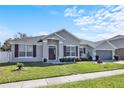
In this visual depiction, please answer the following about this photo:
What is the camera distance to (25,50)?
938 inches

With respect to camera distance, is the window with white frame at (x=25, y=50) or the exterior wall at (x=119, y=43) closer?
the window with white frame at (x=25, y=50)

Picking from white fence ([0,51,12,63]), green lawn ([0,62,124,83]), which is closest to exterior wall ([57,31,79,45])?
white fence ([0,51,12,63])

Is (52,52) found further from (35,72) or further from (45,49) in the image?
(35,72)

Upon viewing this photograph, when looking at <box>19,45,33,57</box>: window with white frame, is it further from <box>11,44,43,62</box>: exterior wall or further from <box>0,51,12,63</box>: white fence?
<box>0,51,12,63</box>: white fence

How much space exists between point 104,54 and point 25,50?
16625mm

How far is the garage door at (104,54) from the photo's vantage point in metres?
33.3

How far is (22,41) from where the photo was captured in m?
23.7

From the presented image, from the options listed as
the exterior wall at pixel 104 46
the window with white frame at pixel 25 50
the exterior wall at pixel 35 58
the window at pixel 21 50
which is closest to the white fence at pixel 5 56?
the exterior wall at pixel 35 58

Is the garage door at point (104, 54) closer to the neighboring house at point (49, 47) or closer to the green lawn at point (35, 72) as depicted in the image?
the neighboring house at point (49, 47)

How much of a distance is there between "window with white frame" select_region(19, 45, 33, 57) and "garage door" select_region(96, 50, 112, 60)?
46.3 ft

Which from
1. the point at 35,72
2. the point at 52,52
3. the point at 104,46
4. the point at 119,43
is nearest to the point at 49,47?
the point at 52,52

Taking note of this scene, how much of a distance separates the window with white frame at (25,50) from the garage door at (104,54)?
46.3ft
